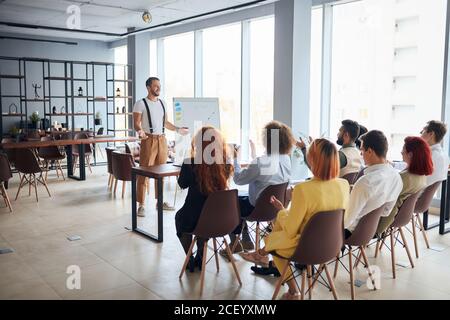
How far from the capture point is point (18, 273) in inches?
147

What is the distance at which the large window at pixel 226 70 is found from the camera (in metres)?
9.23

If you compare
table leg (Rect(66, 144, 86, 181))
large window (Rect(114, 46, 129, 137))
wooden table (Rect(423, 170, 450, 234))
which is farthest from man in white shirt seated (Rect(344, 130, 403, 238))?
large window (Rect(114, 46, 129, 137))

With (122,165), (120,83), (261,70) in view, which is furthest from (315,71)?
(120,83)

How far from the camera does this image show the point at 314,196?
281cm

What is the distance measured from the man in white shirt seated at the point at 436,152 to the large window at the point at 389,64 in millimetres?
1530

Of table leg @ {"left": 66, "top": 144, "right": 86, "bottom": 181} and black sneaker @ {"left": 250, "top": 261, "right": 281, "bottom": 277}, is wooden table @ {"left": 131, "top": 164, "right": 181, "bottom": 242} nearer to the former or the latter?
black sneaker @ {"left": 250, "top": 261, "right": 281, "bottom": 277}

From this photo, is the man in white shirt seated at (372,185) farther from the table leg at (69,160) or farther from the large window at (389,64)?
the table leg at (69,160)

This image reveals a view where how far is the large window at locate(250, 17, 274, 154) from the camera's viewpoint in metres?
8.54

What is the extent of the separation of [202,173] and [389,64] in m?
4.38

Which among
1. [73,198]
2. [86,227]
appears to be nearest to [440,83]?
[86,227]

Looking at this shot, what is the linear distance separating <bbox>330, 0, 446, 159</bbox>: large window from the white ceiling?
6.18 ft

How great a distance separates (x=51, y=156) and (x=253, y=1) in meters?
4.31

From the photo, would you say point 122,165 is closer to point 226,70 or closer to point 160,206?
point 160,206
